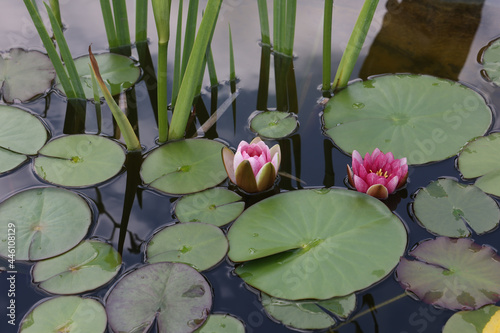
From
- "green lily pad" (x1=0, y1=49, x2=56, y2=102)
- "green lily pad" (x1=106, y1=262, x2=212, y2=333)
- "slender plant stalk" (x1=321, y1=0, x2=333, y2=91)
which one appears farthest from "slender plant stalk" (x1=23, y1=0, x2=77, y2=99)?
"slender plant stalk" (x1=321, y1=0, x2=333, y2=91)

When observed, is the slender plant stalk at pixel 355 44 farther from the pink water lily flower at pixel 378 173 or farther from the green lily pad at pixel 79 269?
the green lily pad at pixel 79 269

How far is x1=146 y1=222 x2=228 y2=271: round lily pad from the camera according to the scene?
1.77m

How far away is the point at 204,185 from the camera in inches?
80.7

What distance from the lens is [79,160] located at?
2.15 metres

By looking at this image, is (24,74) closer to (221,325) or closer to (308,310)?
(221,325)

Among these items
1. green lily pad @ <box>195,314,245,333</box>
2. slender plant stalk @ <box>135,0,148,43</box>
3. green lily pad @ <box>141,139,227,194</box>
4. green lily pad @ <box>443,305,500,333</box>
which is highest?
slender plant stalk @ <box>135,0,148,43</box>

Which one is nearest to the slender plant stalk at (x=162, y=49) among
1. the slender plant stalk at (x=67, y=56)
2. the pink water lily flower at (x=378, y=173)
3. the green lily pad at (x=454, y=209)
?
the slender plant stalk at (x=67, y=56)

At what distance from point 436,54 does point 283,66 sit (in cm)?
90

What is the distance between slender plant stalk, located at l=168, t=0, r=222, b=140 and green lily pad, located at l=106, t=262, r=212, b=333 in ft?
2.43

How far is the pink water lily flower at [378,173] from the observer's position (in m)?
1.95


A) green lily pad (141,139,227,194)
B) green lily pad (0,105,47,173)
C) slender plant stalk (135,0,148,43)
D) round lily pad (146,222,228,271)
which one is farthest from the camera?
slender plant stalk (135,0,148,43)

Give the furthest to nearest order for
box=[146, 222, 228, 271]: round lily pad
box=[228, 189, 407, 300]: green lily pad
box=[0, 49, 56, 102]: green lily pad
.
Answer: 1. box=[0, 49, 56, 102]: green lily pad
2. box=[146, 222, 228, 271]: round lily pad
3. box=[228, 189, 407, 300]: green lily pad

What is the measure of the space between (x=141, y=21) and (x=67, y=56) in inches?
27.4

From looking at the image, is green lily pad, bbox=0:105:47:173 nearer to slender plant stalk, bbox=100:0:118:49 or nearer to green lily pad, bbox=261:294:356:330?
slender plant stalk, bbox=100:0:118:49
